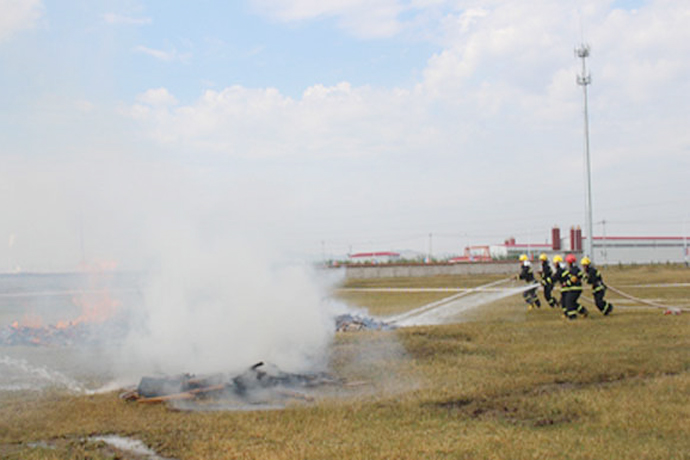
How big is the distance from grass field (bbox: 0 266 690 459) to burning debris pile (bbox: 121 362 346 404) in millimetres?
306

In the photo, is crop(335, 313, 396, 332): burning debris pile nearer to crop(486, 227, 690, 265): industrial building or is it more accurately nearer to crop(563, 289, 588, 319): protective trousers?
crop(563, 289, 588, 319): protective trousers

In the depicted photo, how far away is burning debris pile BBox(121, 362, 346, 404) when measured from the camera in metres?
9.24

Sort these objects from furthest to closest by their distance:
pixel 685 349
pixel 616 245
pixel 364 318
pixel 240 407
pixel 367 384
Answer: pixel 616 245, pixel 364 318, pixel 685 349, pixel 367 384, pixel 240 407

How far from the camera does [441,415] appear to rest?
805 centimetres

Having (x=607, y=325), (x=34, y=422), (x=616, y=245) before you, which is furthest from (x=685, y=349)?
(x=616, y=245)

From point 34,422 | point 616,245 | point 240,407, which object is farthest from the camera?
point 616,245

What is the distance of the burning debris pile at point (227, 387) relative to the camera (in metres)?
9.24

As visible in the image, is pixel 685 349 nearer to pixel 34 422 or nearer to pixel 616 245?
pixel 34 422

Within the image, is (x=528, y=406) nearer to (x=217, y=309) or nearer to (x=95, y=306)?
(x=217, y=309)

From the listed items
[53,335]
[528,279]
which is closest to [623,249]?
[528,279]

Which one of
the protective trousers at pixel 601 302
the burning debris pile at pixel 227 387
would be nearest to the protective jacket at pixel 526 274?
the protective trousers at pixel 601 302

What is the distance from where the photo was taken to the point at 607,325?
54.4ft

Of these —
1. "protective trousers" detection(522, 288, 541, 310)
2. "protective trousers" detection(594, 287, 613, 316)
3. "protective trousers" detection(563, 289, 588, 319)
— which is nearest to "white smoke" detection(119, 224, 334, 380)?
"protective trousers" detection(563, 289, 588, 319)

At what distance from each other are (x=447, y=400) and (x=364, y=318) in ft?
33.7
